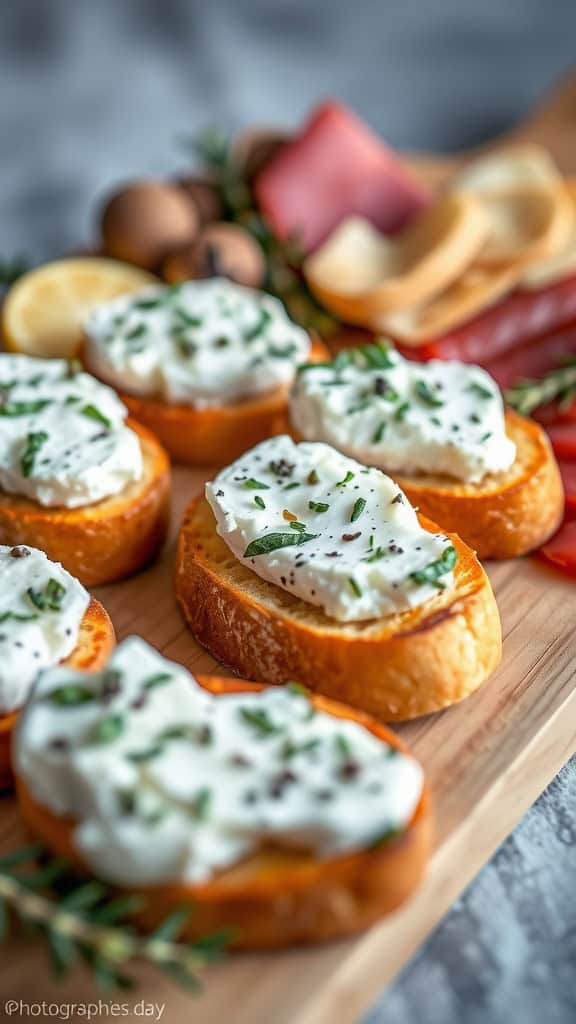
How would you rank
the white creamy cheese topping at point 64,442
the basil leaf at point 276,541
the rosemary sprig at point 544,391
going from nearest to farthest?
the basil leaf at point 276,541
the white creamy cheese topping at point 64,442
the rosemary sprig at point 544,391

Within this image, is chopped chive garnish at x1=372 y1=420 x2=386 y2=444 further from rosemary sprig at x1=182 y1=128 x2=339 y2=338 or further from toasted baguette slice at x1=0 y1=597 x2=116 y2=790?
rosemary sprig at x1=182 y1=128 x2=339 y2=338

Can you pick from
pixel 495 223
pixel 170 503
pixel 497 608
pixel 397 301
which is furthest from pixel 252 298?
pixel 497 608

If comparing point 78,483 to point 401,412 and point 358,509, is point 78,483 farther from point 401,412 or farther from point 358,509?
point 401,412

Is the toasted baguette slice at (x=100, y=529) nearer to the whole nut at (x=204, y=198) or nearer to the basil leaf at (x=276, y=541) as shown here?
the basil leaf at (x=276, y=541)

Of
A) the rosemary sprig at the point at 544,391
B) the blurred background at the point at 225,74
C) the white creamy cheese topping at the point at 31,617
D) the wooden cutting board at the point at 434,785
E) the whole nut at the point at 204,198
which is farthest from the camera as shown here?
the blurred background at the point at 225,74

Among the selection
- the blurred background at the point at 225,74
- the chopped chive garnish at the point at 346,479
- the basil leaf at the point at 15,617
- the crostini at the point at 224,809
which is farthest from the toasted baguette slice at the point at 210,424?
the blurred background at the point at 225,74
